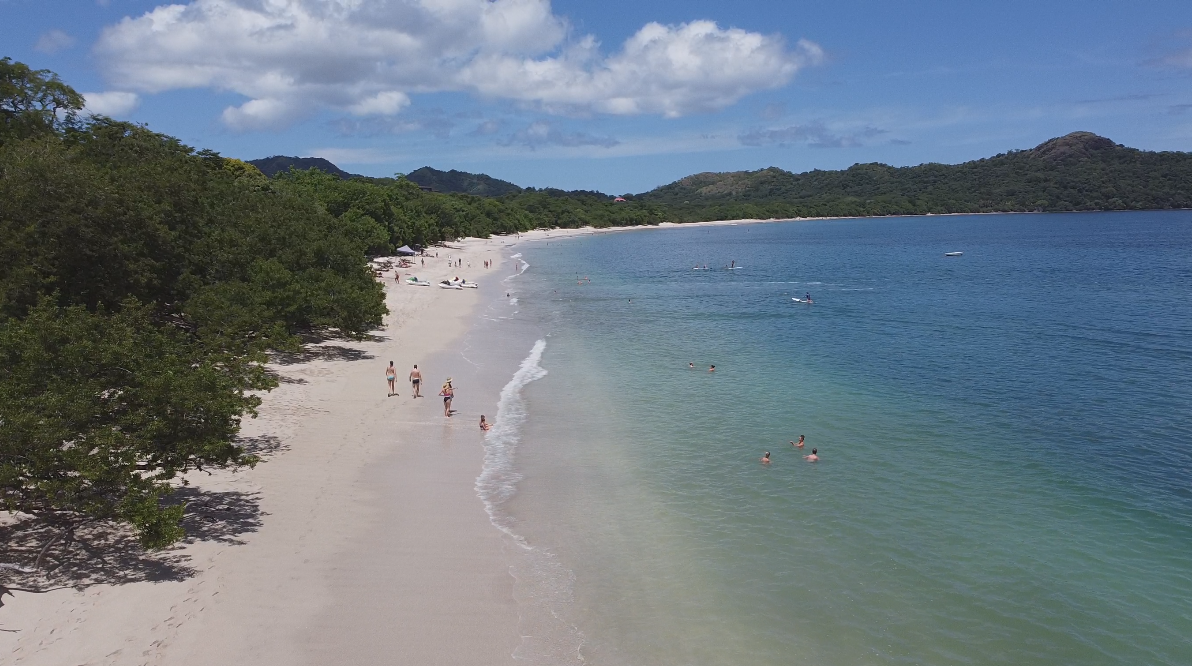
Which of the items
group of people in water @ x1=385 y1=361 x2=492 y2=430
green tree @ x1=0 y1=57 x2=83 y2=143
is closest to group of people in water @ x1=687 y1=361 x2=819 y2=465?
group of people in water @ x1=385 y1=361 x2=492 y2=430

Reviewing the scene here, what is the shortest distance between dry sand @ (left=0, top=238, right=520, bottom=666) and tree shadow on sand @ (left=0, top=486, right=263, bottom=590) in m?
0.04

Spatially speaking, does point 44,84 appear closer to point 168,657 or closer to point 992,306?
point 168,657

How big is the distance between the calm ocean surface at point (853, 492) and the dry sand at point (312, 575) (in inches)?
44.4

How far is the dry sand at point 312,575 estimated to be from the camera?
10219mm

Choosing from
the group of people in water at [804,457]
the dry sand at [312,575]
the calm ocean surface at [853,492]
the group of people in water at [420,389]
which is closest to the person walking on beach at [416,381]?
the group of people in water at [420,389]

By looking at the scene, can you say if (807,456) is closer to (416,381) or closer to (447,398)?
(447,398)

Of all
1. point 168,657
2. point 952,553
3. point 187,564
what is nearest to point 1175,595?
point 952,553

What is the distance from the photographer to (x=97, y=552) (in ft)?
40.0

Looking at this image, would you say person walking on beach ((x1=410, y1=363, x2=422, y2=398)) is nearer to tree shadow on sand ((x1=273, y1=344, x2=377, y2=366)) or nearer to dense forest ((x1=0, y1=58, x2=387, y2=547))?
dense forest ((x1=0, y1=58, x2=387, y2=547))

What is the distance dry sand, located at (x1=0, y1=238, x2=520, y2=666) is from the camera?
33.5ft

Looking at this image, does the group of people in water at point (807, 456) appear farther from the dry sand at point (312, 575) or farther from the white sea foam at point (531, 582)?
the dry sand at point (312, 575)

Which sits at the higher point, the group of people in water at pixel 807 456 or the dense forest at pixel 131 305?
the dense forest at pixel 131 305

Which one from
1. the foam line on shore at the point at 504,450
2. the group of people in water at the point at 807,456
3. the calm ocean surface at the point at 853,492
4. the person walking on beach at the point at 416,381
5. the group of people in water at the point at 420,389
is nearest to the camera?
the calm ocean surface at the point at 853,492

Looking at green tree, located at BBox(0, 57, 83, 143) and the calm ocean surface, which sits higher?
green tree, located at BBox(0, 57, 83, 143)
